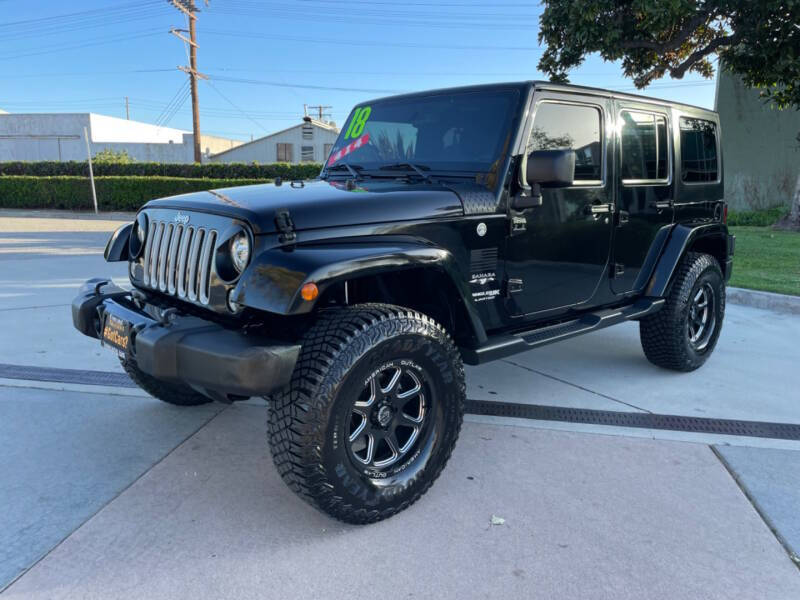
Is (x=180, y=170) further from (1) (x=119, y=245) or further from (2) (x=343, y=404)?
(2) (x=343, y=404)

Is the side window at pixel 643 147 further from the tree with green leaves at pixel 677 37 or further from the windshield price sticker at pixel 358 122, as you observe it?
the tree with green leaves at pixel 677 37

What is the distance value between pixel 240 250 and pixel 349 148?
1626 mm

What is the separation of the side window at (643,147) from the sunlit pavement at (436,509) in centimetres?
143

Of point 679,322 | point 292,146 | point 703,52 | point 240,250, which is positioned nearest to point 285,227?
point 240,250

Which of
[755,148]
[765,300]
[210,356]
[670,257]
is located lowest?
[765,300]

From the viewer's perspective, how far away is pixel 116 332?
2740 mm

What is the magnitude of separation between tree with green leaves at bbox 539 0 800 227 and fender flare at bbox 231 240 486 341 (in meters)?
9.37

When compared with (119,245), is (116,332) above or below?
below

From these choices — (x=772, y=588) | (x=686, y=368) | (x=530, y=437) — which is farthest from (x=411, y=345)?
(x=686, y=368)

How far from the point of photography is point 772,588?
86.5 inches

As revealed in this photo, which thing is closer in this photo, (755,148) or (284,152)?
(755,148)

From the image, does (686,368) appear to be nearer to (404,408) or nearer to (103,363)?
(404,408)

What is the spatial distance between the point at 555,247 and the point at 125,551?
8.28 ft

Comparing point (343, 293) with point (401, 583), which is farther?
point (343, 293)
